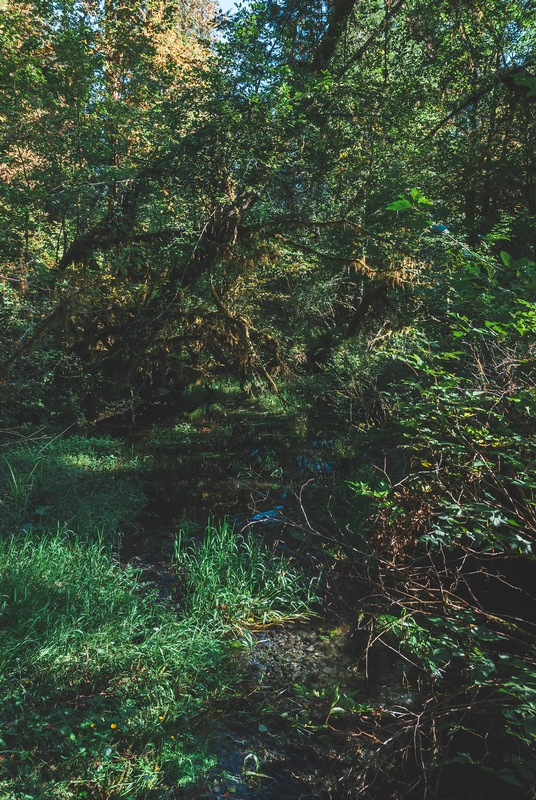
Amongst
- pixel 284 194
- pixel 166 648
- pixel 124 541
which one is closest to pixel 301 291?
pixel 284 194

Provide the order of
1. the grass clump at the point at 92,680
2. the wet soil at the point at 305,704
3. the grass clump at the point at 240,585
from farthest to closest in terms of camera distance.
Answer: the grass clump at the point at 240,585 < the wet soil at the point at 305,704 < the grass clump at the point at 92,680

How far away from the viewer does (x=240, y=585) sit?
4574 mm

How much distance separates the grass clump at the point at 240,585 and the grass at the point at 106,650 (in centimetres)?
1

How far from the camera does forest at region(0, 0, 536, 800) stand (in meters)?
2.90

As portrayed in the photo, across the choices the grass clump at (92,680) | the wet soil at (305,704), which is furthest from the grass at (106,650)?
the wet soil at (305,704)

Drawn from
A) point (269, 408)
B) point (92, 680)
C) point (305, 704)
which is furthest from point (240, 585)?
point (269, 408)

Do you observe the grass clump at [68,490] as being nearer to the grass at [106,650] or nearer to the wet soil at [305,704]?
the grass at [106,650]

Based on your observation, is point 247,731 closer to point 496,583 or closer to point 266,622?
point 266,622

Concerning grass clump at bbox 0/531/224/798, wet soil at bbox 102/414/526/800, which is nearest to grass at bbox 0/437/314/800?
grass clump at bbox 0/531/224/798

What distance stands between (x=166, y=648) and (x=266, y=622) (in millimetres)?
1026

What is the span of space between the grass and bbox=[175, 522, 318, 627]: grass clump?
0.04 feet

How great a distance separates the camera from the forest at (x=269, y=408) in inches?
114

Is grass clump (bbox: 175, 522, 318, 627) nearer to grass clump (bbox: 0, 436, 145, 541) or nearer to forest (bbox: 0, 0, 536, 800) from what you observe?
forest (bbox: 0, 0, 536, 800)

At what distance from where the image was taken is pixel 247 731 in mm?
3234
